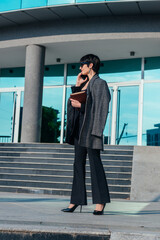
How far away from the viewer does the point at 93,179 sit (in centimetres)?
430

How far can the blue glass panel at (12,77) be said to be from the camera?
18641 millimetres

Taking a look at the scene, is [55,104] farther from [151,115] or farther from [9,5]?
[9,5]

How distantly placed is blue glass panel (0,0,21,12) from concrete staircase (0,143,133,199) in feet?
16.5

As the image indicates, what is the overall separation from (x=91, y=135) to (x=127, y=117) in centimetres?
1188

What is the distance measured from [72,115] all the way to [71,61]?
1300 cm

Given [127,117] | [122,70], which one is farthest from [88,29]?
[127,117]

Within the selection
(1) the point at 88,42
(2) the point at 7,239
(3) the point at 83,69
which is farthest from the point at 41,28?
(2) the point at 7,239

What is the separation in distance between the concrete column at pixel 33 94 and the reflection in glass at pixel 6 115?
148 inches

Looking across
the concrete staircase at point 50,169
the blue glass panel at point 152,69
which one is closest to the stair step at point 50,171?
the concrete staircase at point 50,169

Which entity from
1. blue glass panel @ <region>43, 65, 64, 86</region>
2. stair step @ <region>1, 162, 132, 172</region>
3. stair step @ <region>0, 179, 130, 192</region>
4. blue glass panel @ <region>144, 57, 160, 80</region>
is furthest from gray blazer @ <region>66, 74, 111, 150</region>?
blue glass panel @ <region>43, 65, 64, 86</region>

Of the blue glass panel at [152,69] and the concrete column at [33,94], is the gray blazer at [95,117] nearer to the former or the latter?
the concrete column at [33,94]

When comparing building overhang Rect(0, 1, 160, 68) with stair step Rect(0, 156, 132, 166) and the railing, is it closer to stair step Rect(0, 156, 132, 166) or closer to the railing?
the railing

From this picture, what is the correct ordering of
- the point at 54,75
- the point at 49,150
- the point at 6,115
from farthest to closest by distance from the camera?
1. the point at 6,115
2. the point at 54,75
3. the point at 49,150

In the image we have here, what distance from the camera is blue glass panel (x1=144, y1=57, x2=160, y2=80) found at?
16.1m
